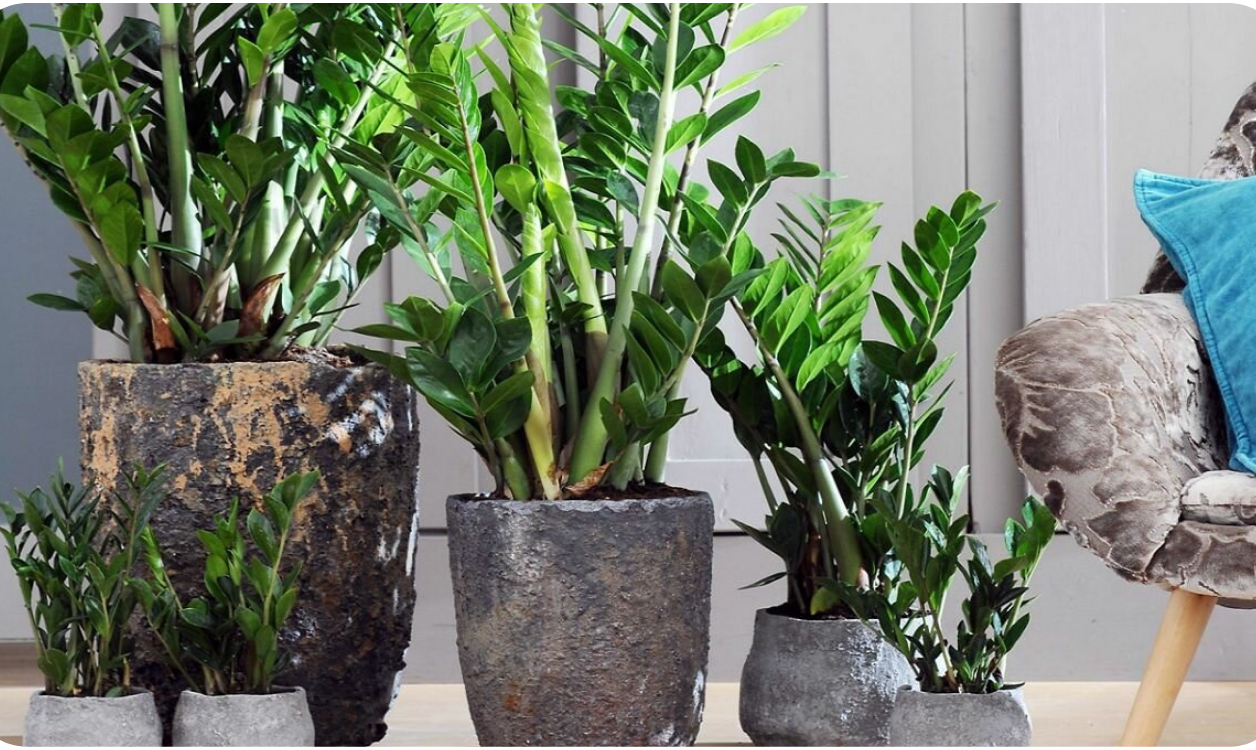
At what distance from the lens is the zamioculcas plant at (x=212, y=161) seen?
1.10 metres

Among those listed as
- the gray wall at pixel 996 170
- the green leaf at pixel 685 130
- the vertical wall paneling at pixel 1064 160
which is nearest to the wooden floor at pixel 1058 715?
the gray wall at pixel 996 170

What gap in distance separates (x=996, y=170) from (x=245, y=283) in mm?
1114

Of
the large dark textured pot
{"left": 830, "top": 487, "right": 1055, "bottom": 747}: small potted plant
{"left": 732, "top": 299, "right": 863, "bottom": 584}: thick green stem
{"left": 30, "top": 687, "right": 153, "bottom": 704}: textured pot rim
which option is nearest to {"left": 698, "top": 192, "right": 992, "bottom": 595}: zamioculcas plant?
{"left": 732, "top": 299, "right": 863, "bottom": 584}: thick green stem

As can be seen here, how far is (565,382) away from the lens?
115 cm

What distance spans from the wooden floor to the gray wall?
121 mm

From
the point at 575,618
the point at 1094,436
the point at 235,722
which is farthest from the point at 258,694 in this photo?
the point at 1094,436

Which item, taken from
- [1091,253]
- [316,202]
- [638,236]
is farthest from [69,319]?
[1091,253]

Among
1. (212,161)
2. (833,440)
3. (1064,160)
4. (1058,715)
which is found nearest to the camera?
(212,161)

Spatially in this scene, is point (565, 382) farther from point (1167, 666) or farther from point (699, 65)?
point (1167, 666)

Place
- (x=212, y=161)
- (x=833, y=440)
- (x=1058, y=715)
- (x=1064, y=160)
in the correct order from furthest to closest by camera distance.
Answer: (x=1064, y=160), (x=1058, y=715), (x=833, y=440), (x=212, y=161)

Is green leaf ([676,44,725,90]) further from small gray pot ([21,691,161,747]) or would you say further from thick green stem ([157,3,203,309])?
small gray pot ([21,691,161,747])

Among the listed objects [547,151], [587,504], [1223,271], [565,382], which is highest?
[547,151]

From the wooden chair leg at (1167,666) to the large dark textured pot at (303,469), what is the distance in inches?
27.9

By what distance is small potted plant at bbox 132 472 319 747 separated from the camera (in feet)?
3.34
